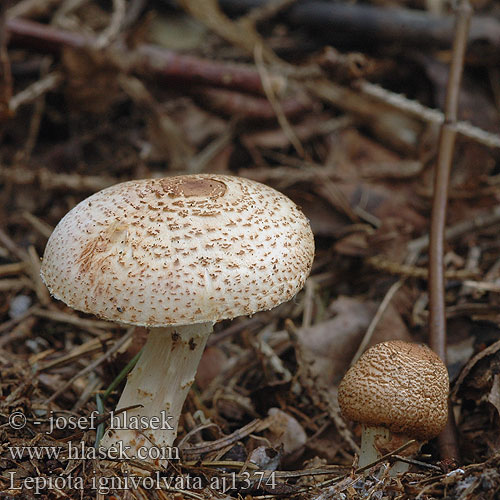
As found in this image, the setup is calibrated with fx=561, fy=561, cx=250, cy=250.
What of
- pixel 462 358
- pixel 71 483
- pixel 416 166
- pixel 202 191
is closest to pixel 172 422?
pixel 71 483

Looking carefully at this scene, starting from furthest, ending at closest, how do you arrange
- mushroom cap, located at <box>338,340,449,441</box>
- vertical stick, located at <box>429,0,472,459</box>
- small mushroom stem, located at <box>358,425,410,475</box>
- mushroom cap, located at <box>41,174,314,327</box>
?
vertical stick, located at <box>429,0,472,459</box>, small mushroom stem, located at <box>358,425,410,475</box>, mushroom cap, located at <box>338,340,449,441</box>, mushroom cap, located at <box>41,174,314,327</box>

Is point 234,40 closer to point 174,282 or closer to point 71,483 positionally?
point 174,282

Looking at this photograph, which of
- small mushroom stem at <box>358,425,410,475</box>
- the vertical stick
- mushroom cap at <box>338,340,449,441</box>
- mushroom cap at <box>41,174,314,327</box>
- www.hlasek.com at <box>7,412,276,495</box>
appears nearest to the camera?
mushroom cap at <box>41,174,314,327</box>

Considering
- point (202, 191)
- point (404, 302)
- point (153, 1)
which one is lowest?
point (404, 302)

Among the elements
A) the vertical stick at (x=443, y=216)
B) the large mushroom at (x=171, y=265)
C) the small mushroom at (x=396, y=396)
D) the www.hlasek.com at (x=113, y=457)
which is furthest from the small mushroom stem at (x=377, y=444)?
the large mushroom at (x=171, y=265)

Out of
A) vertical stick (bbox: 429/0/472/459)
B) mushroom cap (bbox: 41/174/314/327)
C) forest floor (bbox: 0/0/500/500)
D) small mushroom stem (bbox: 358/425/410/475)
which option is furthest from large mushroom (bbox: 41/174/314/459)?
vertical stick (bbox: 429/0/472/459)

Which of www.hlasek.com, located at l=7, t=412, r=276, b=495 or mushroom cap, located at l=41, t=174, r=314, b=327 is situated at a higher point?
mushroom cap, located at l=41, t=174, r=314, b=327

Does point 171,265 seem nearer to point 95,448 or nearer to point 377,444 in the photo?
point 95,448

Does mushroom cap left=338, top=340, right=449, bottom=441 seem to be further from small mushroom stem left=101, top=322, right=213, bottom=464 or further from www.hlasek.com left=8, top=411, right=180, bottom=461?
www.hlasek.com left=8, top=411, right=180, bottom=461
